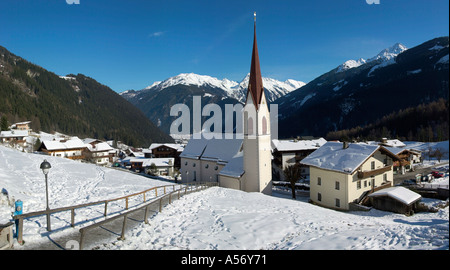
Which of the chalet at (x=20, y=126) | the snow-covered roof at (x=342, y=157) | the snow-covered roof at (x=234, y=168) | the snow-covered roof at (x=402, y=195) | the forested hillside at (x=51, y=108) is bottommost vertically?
the snow-covered roof at (x=402, y=195)

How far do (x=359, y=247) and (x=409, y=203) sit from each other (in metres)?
20.0

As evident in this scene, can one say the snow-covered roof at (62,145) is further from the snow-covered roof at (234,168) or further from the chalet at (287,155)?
the chalet at (287,155)

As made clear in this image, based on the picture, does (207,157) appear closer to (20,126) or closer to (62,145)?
(62,145)

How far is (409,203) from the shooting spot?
2398 cm

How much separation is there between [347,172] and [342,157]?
274cm

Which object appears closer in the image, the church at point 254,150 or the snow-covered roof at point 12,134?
the church at point 254,150

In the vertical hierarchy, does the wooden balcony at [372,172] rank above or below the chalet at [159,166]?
above

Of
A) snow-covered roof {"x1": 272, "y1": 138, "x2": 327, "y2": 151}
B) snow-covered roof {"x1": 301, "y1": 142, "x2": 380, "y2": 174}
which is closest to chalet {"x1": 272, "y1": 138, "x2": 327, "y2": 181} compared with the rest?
snow-covered roof {"x1": 272, "y1": 138, "x2": 327, "y2": 151}

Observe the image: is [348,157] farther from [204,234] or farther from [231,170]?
[204,234]

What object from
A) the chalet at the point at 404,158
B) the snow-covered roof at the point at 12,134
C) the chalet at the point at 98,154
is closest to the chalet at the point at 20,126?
the snow-covered roof at the point at 12,134

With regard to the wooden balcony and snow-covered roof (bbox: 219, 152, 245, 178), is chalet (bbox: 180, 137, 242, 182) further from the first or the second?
the wooden balcony

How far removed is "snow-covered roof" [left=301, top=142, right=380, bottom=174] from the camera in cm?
2704

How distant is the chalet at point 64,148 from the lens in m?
66.4

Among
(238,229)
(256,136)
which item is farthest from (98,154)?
(238,229)
